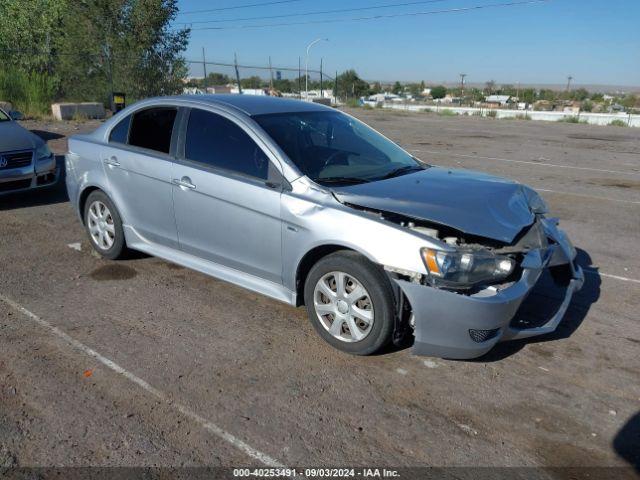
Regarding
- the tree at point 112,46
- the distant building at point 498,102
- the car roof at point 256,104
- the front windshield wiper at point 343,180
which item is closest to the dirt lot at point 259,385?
the front windshield wiper at point 343,180

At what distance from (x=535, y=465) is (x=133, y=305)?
3.29m

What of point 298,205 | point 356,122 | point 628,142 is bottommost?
point 628,142

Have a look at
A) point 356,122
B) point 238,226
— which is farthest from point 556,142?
point 238,226

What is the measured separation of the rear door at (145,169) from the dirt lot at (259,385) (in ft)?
1.80

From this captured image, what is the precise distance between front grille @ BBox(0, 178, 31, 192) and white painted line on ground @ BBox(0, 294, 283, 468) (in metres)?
3.57

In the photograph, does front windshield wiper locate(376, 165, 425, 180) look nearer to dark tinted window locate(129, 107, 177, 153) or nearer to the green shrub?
dark tinted window locate(129, 107, 177, 153)

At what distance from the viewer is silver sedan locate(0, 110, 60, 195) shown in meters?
7.52

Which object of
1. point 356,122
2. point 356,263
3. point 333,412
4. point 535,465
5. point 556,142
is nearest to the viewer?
point 535,465

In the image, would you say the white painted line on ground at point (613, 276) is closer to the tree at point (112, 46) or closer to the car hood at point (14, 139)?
the car hood at point (14, 139)

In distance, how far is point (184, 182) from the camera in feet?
15.3

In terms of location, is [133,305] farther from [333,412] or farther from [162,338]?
[333,412]

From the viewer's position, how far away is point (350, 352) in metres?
3.88

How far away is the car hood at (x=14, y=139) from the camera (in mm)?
7590

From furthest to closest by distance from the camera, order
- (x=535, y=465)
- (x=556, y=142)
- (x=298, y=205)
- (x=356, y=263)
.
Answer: (x=556, y=142)
(x=298, y=205)
(x=356, y=263)
(x=535, y=465)
